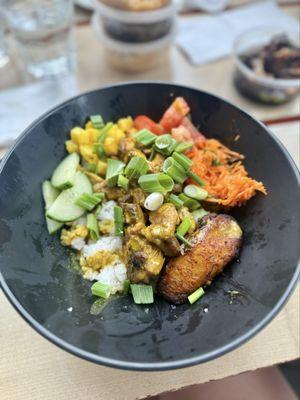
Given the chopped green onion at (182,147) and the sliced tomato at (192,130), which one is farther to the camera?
the sliced tomato at (192,130)

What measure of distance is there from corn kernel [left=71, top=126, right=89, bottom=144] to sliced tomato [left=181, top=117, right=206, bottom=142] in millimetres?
285

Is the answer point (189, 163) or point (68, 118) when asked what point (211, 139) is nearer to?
point (189, 163)

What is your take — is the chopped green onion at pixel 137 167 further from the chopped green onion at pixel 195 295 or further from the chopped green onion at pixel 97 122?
the chopped green onion at pixel 195 295

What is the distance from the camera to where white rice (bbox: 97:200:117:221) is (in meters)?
1.15

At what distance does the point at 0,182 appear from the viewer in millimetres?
1056

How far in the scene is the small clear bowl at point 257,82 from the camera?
1.68 m

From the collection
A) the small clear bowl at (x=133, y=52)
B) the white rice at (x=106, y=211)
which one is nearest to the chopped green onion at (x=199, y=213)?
the white rice at (x=106, y=211)

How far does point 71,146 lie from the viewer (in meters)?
1.24

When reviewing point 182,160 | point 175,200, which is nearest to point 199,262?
point 175,200

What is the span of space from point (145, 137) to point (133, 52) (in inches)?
30.2

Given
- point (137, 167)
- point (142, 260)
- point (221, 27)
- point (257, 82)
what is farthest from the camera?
point (221, 27)

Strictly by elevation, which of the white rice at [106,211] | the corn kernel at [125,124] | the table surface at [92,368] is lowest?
the table surface at [92,368]

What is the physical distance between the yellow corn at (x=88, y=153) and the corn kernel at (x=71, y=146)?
18 mm

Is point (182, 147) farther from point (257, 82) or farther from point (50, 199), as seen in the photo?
point (257, 82)
